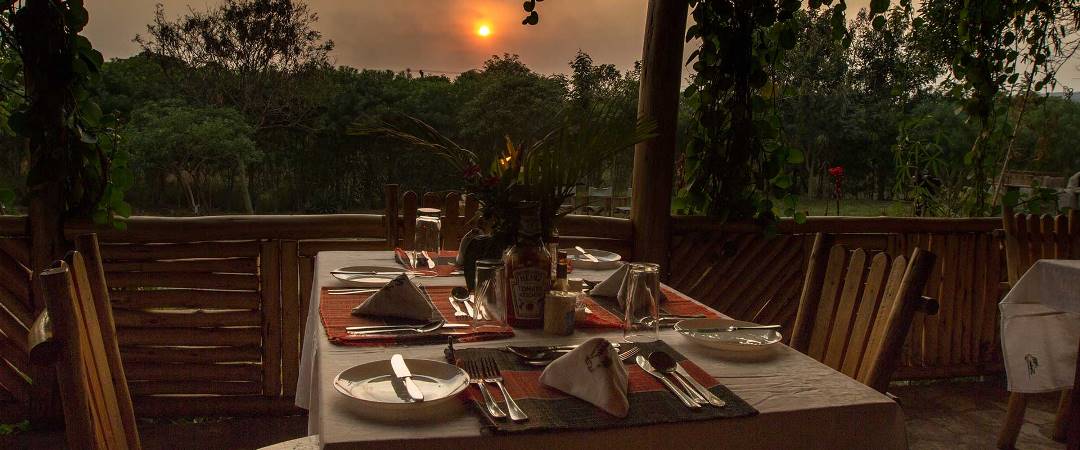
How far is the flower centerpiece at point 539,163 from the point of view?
1487 millimetres

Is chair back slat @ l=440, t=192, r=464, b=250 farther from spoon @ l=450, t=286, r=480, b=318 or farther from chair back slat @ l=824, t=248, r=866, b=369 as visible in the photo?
chair back slat @ l=824, t=248, r=866, b=369

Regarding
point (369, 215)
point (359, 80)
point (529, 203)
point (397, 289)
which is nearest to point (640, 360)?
point (529, 203)

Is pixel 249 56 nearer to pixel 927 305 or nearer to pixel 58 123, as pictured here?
pixel 58 123

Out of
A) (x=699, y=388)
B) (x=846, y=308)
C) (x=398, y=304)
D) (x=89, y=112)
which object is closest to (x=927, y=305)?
(x=846, y=308)

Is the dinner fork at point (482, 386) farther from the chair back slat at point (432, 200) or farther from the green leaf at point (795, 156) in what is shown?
the green leaf at point (795, 156)

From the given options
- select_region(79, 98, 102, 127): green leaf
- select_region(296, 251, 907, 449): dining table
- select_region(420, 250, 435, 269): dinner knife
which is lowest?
select_region(296, 251, 907, 449): dining table

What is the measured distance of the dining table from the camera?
957mm

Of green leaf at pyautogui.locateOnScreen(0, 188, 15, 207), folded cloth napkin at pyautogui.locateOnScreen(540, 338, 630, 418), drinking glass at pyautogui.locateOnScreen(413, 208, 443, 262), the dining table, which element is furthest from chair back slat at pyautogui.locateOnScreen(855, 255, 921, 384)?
green leaf at pyautogui.locateOnScreen(0, 188, 15, 207)

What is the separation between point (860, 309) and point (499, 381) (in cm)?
74

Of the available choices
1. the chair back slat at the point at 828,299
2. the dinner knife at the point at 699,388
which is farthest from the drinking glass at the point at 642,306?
the chair back slat at the point at 828,299

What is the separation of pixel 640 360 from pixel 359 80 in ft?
8.39

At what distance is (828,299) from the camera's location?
1.59 metres

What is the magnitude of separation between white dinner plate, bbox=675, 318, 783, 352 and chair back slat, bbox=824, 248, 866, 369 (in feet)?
0.47

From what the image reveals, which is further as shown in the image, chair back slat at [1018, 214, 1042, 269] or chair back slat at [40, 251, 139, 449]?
chair back slat at [1018, 214, 1042, 269]
